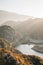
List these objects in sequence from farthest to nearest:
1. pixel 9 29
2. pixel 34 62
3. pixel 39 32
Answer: pixel 39 32, pixel 9 29, pixel 34 62

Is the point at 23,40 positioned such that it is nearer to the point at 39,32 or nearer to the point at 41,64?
the point at 39,32

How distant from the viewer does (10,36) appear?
118m

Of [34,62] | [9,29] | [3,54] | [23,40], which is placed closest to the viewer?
[3,54]

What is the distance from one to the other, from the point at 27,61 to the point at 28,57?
170 centimetres

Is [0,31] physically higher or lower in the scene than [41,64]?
higher

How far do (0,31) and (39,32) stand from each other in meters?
73.4

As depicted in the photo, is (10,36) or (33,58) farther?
(10,36)

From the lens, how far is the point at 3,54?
30.7 m

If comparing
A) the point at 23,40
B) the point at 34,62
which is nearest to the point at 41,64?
the point at 34,62

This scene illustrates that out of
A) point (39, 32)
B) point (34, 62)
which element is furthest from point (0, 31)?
point (34, 62)

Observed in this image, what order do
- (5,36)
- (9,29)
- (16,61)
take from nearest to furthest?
1. (16,61)
2. (5,36)
3. (9,29)

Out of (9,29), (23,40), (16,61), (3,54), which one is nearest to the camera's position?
(16,61)

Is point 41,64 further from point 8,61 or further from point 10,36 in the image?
point 10,36

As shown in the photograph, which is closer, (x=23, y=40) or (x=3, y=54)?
(x=3, y=54)
